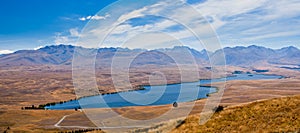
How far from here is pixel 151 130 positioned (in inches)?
1227

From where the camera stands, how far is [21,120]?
120438mm

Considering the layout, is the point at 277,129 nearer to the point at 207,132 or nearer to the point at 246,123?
the point at 246,123

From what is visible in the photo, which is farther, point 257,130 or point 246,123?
point 246,123

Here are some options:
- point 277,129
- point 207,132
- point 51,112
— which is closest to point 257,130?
point 277,129

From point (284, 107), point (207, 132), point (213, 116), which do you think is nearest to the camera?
point (207, 132)

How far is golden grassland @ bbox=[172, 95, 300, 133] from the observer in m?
23.9

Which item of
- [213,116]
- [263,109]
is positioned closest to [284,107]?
[263,109]

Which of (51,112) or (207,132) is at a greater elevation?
(207,132)

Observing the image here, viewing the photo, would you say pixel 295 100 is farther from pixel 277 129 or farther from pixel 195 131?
pixel 195 131

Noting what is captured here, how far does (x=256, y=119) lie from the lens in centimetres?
2603

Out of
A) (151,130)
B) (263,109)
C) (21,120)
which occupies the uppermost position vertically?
(263,109)

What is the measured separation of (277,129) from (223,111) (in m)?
7.56

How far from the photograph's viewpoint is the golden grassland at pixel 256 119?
23.9 metres

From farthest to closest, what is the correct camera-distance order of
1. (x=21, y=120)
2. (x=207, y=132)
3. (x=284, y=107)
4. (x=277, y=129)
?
1. (x=21, y=120)
2. (x=284, y=107)
3. (x=207, y=132)
4. (x=277, y=129)
